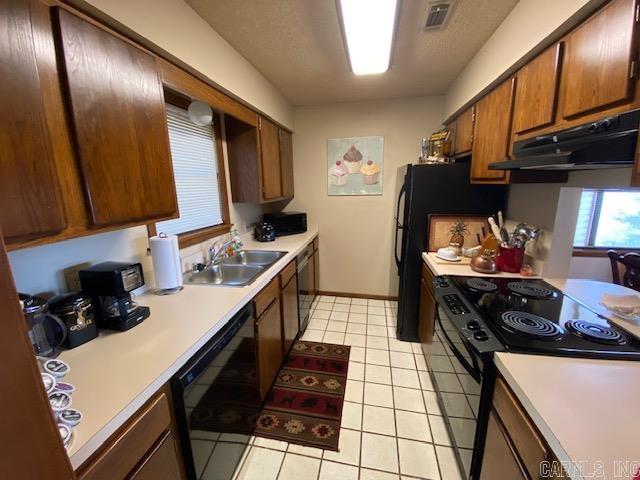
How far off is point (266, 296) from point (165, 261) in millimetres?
618

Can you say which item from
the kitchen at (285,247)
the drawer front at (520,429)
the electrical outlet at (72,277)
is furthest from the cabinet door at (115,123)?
the drawer front at (520,429)

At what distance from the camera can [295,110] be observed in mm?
3252

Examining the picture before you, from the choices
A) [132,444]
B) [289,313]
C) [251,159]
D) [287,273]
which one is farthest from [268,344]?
[251,159]

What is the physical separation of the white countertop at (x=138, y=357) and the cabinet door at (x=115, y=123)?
451mm

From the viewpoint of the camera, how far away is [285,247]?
8.12ft

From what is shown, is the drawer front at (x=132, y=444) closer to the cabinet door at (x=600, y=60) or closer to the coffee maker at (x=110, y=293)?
the coffee maker at (x=110, y=293)

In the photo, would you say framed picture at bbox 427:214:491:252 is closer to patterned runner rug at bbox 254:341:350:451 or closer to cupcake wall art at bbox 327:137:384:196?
cupcake wall art at bbox 327:137:384:196

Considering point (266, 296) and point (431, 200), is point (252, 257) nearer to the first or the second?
point (266, 296)

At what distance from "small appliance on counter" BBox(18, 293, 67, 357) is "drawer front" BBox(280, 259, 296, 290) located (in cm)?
125

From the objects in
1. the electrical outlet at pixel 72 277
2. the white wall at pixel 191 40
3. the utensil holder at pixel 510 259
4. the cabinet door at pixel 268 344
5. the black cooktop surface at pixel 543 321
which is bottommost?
the cabinet door at pixel 268 344

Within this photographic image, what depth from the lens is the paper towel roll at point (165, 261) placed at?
136 centimetres

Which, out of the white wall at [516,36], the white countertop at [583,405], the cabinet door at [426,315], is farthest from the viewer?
the cabinet door at [426,315]

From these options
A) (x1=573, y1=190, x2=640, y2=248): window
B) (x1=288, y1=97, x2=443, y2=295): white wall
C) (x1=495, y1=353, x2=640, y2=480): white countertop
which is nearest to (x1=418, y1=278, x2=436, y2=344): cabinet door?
(x1=495, y1=353, x2=640, y2=480): white countertop

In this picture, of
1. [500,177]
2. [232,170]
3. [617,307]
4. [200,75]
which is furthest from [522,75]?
[232,170]
